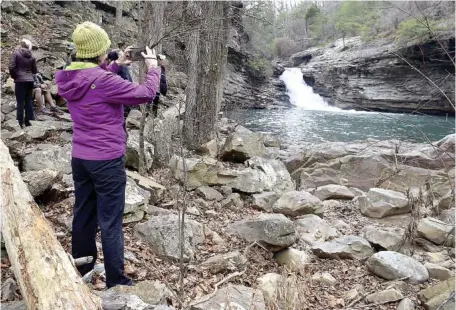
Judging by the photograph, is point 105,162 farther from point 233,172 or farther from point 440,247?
point 440,247

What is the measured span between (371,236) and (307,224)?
0.77m

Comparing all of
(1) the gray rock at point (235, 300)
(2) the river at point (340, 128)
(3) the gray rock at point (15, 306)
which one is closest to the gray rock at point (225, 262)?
(1) the gray rock at point (235, 300)

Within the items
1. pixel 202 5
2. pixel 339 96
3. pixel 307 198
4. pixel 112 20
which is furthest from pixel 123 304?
pixel 339 96

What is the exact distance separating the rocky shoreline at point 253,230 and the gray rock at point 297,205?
15mm

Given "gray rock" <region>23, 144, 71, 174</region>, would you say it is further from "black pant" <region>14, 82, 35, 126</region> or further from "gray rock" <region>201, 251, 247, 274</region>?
"black pant" <region>14, 82, 35, 126</region>

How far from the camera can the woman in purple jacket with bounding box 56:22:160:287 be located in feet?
8.80

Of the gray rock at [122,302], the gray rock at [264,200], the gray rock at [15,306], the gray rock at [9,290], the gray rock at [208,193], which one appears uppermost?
the gray rock at [122,302]

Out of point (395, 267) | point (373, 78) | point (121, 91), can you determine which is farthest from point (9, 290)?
point (373, 78)

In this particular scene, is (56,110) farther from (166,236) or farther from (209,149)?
(166,236)

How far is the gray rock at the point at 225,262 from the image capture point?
372 cm

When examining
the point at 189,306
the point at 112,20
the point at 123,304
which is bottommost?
the point at 189,306

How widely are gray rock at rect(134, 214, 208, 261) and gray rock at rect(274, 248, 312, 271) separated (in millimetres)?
854

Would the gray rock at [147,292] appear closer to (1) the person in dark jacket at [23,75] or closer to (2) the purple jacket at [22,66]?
(1) the person in dark jacket at [23,75]

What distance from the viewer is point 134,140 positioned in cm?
637
